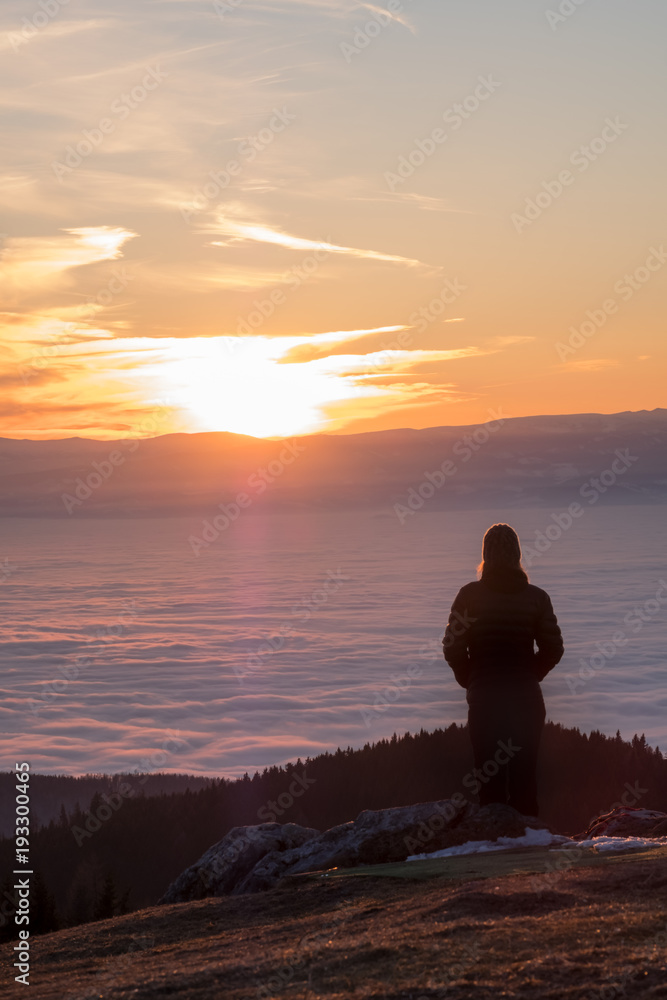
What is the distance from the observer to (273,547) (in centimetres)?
13338

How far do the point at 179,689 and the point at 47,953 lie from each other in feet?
A: 113

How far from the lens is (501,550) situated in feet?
26.6

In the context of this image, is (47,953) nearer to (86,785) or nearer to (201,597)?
(86,785)

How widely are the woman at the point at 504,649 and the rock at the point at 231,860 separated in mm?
2269

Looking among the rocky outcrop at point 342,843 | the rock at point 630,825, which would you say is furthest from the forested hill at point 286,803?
the rock at point 630,825

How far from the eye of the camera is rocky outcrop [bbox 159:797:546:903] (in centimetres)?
813

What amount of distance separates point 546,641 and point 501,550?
830 mm

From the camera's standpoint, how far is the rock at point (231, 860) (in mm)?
8898

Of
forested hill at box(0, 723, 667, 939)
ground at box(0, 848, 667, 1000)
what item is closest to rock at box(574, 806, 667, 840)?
ground at box(0, 848, 667, 1000)

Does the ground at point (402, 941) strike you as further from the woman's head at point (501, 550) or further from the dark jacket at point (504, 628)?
the woman's head at point (501, 550)

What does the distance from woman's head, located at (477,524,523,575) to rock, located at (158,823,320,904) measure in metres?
3.29

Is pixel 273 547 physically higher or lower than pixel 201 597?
higher

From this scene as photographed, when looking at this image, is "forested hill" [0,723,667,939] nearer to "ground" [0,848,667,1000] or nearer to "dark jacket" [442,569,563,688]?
"dark jacket" [442,569,563,688]

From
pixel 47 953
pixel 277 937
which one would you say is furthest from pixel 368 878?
pixel 47 953
